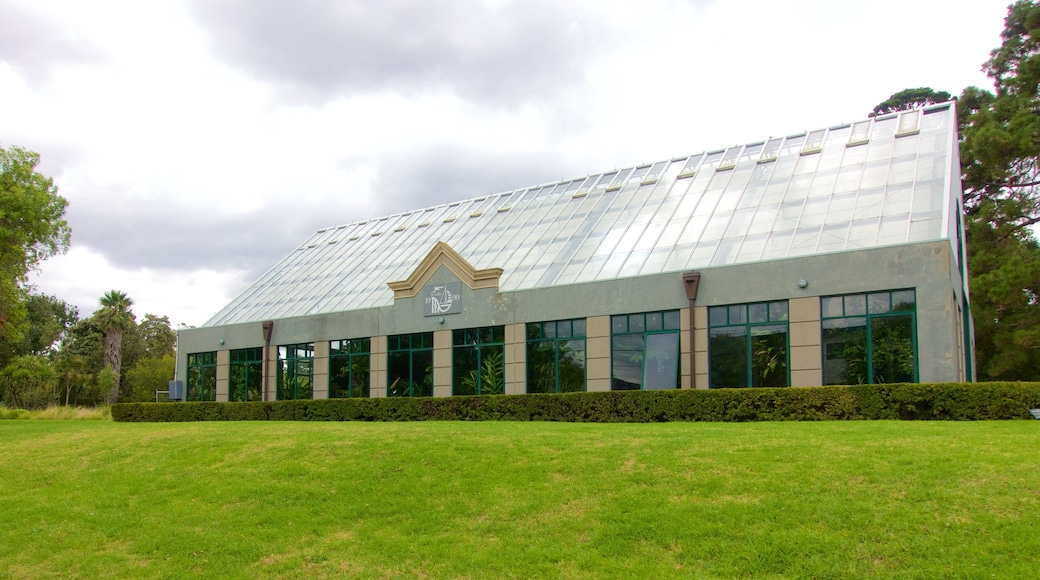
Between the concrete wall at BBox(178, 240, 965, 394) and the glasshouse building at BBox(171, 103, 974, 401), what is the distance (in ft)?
0.16

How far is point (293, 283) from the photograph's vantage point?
37406mm

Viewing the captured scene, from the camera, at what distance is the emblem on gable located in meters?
27.5

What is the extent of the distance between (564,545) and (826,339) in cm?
1322

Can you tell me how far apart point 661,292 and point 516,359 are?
18.0 ft

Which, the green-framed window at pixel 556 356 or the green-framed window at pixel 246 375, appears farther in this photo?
the green-framed window at pixel 246 375

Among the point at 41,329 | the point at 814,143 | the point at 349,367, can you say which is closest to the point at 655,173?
the point at 814,143

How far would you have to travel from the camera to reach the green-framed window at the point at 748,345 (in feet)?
69.0

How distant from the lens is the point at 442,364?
90.3 feet

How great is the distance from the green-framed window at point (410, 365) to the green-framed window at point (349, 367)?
1208mm

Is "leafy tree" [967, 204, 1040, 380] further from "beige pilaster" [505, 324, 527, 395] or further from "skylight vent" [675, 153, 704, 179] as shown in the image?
"beige pilaster" [505, 324, 527, 395]

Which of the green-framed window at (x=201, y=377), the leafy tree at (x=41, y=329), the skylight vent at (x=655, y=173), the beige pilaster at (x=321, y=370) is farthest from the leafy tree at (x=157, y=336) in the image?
the skylight vent at (x=655, y=173)

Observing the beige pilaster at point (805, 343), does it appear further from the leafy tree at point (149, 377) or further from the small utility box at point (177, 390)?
the leafy tree at point (149, 377)

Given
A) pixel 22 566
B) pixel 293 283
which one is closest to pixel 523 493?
pixel 22 566

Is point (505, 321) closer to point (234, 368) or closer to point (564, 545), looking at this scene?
point (234, 368)
